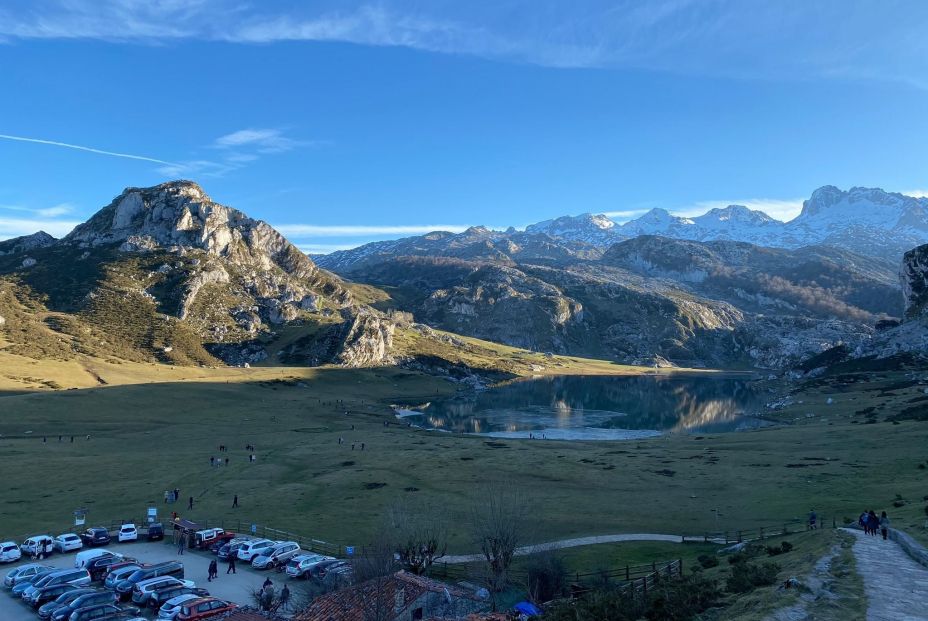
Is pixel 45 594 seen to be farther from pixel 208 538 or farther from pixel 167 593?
pixel 208 538

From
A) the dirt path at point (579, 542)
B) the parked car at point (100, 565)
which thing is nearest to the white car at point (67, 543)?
the parked car at point (100, 565)

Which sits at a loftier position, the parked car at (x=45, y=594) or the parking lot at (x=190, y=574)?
the parked car at (x=45, y=594)

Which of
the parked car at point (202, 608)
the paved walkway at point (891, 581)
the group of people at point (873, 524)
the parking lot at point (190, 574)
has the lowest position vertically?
the parking lot at point (190, 574)

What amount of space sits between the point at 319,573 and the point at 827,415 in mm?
125396

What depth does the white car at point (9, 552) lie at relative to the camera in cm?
4388

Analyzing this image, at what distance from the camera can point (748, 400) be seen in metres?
197

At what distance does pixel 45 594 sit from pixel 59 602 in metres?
2.72

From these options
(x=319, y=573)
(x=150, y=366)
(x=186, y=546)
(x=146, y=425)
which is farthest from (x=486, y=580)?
(x=150, y=366)

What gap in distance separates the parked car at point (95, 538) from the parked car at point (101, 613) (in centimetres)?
1659

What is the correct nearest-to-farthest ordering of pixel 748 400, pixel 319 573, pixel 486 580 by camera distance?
pixel 486 580, pixel 319 573, pixel 748 400

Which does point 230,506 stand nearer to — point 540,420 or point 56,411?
point 56,411

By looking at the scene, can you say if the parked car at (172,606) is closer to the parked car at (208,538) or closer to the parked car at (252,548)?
the parked car at (252,548)

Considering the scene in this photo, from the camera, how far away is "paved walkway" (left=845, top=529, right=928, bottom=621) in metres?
19.7

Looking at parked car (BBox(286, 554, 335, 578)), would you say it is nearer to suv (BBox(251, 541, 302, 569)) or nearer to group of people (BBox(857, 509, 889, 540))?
suv (BBox(251, 541, 302, 569))
